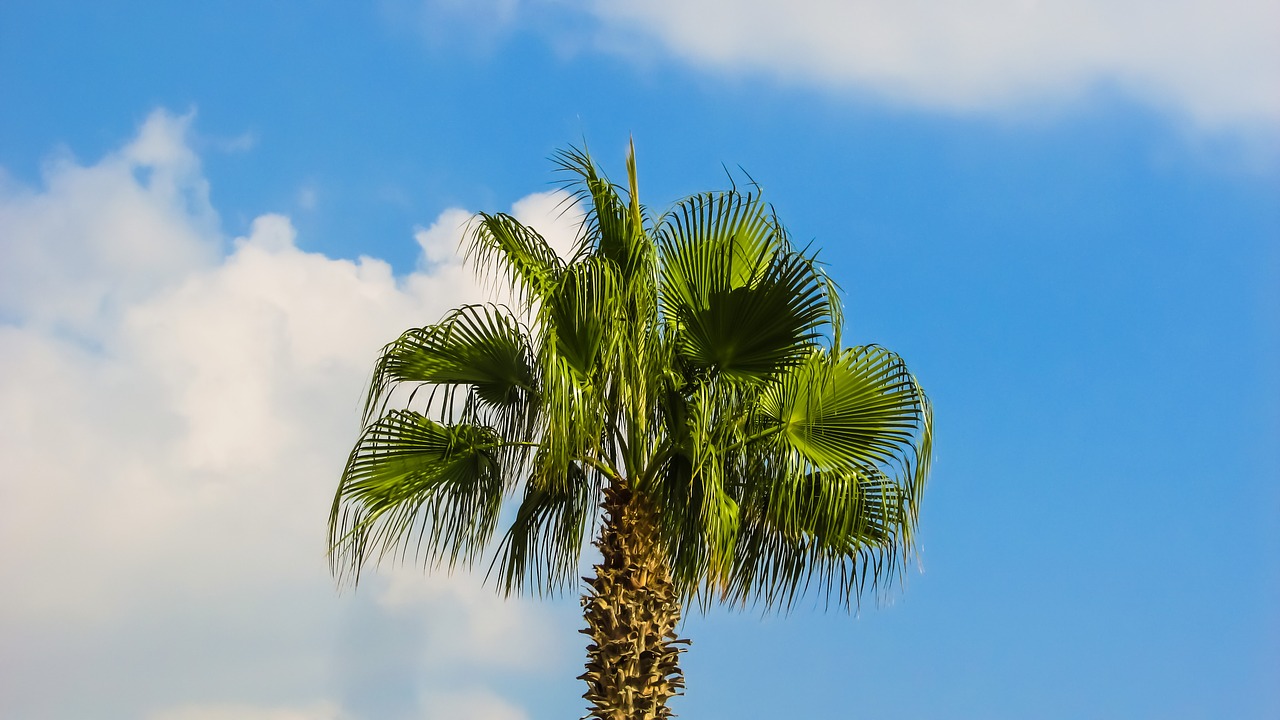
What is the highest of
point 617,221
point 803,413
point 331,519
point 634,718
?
point 617,221

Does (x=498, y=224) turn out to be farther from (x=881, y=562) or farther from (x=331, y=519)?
(x=881, y=562)

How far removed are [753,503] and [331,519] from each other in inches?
99.3

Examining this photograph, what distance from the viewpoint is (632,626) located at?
9172mm

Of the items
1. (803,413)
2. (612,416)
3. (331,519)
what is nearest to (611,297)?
(612,416)

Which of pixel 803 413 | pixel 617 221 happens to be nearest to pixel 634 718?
pixel 803 413

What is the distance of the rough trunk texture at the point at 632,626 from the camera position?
9.12 metres

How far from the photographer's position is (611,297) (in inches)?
366

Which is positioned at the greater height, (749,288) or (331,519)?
(749,288)

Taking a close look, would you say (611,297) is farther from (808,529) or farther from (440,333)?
(808,529)

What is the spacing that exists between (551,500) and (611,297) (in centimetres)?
142

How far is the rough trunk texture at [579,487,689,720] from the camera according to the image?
9125 millimetres

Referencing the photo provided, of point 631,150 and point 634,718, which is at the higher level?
point 631,150

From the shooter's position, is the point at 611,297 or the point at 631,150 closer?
the point at 611,297

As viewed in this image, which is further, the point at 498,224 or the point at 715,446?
the point at 498,224
